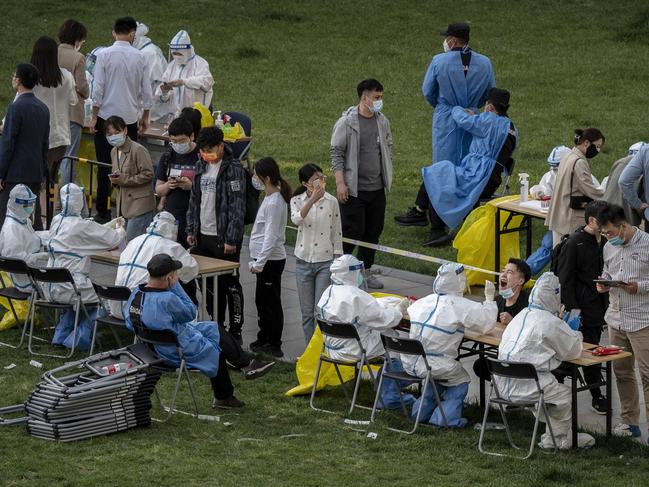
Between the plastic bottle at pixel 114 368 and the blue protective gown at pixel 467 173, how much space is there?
556 centimetres

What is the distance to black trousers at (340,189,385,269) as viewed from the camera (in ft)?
42.9

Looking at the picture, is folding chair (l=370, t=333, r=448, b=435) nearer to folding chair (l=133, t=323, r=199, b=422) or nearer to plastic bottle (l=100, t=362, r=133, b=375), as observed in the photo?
folding chair (l=133, t=323, r=199, b=422)

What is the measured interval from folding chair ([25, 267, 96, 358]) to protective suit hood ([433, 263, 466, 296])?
316cm

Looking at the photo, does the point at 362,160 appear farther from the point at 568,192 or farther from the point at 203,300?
the point at 203,300

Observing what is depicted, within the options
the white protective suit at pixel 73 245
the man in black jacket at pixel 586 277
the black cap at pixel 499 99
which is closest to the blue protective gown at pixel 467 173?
the black cap at pixel 499 99

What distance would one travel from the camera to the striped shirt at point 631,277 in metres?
9.41

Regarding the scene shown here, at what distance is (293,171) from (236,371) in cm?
775

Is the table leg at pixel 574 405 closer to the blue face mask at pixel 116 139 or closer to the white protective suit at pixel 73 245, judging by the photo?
the white protective suit at pixel 73 245

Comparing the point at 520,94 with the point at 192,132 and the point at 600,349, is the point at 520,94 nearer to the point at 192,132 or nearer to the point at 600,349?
the point at 192,132

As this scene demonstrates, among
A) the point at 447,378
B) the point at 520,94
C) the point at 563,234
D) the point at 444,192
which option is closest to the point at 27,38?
the point at 520,94

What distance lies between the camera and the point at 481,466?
892 cm

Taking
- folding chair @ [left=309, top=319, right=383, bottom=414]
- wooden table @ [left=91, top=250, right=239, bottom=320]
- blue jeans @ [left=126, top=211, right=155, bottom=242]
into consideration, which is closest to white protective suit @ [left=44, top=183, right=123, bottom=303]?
wooden table @ [left=91, top=250, right=239, bottom=320]

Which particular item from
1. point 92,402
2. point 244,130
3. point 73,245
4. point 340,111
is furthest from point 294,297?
point 340,111

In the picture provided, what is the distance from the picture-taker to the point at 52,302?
37.9 feet
